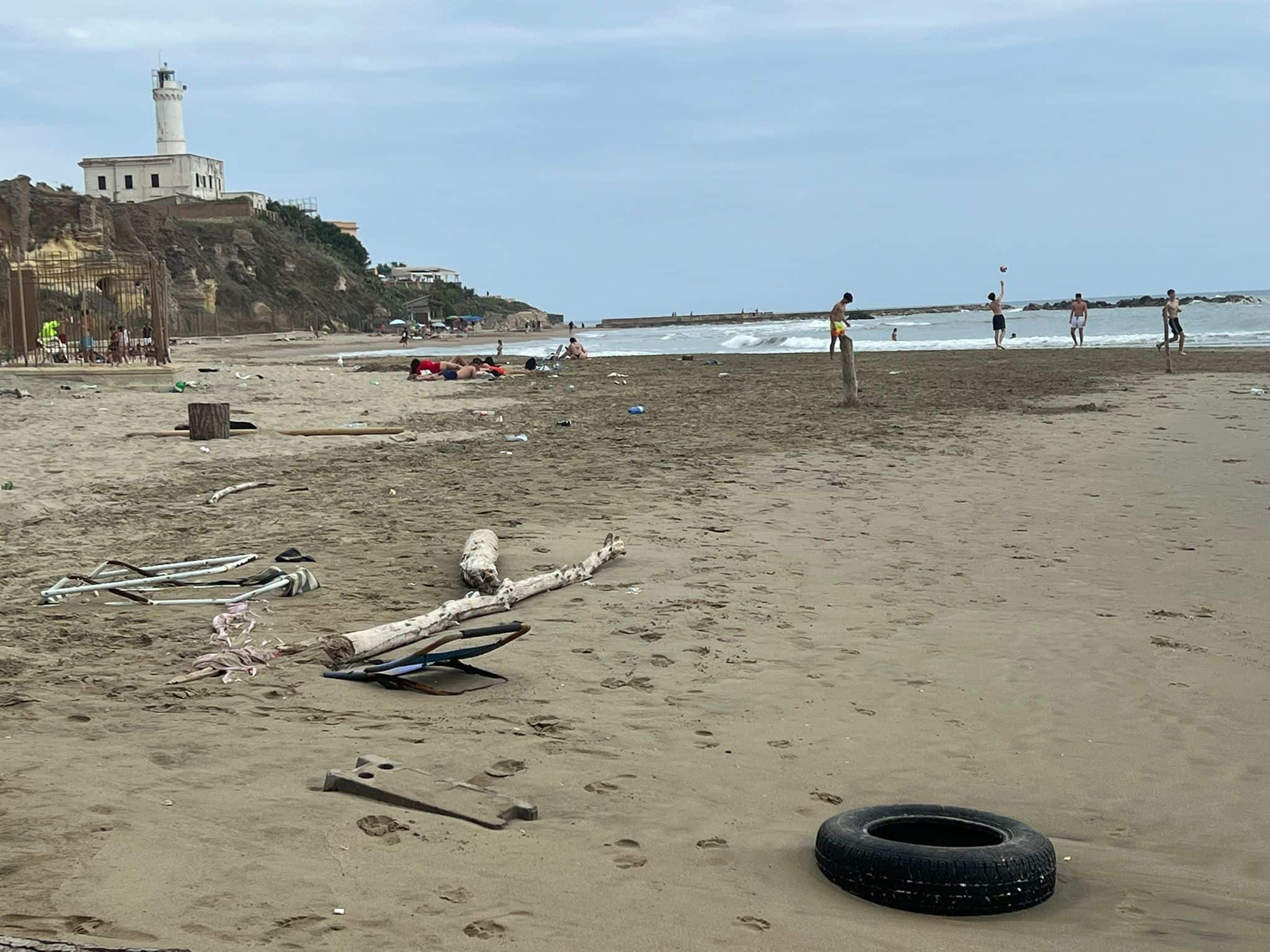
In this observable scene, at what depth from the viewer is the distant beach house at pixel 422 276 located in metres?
134

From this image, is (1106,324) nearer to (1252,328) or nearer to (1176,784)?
(1252,328)

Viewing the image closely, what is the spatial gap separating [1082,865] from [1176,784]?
0.82 metres

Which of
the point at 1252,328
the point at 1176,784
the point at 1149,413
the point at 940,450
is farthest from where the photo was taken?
the point at 1252,328

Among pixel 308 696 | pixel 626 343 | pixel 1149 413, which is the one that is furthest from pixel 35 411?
pixel 626 343

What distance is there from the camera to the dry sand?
3.07m

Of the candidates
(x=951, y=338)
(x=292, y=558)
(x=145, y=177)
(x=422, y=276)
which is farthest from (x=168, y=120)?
(x=292, y=558)

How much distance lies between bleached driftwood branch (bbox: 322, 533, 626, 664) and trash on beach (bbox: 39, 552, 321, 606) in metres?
1.03

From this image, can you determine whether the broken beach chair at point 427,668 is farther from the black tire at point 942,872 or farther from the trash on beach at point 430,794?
the black tire at point 942,872

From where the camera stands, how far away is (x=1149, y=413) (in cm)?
1581

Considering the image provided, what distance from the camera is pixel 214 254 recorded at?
81.0 meters

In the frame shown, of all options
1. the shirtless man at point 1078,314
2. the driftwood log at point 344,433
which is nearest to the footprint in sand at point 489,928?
the driftwood log at point 344,433

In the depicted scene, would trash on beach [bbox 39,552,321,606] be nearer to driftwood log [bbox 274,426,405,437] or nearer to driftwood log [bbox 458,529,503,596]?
driftwood log [bbox 458,529,503,596]

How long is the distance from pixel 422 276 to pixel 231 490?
5526 inches

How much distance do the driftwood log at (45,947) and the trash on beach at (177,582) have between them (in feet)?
12.7
